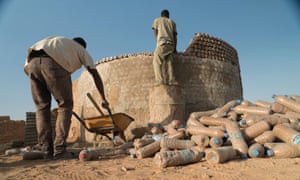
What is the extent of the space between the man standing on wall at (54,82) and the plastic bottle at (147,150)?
1.12 m

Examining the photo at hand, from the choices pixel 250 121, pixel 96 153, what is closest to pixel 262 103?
pixel 250 121

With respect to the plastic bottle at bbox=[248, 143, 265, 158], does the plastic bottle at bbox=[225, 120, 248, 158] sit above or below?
→ above

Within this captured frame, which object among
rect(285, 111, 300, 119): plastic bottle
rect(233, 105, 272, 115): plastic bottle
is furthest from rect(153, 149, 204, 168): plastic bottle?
rect(285, 111, 300, 119): plastic bottle

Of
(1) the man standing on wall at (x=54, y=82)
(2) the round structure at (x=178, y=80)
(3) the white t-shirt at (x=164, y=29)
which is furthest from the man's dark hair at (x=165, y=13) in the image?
(1) the man standing on wall at (x=54, y=82)

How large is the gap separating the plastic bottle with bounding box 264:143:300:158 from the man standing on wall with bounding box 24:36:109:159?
3053 millimetres

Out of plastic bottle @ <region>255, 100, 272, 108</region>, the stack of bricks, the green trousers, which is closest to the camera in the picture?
plastic bottle @ <region>255, 100, 272, 108</region>

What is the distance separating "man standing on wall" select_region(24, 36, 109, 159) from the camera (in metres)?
3.22

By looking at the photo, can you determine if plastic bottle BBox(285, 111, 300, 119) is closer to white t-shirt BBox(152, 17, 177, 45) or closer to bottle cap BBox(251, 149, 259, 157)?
bottle cap BBox(251, 149, 259, 157)

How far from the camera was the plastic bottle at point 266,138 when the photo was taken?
318cm

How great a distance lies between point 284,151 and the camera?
2779 millimetres

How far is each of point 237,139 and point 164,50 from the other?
3852 mm

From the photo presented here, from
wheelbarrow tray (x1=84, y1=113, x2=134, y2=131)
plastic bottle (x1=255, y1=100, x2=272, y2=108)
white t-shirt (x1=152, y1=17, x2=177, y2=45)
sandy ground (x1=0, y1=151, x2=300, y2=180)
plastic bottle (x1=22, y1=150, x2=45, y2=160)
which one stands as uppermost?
white t-shirt (x1=152, y1=17, x2=177, y2=45)

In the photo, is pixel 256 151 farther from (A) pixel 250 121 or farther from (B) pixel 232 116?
(B) pixel 232 116

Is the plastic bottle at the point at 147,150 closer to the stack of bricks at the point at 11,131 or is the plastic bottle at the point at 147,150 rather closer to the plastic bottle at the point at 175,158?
the plastic bottle at the point at 175,158
